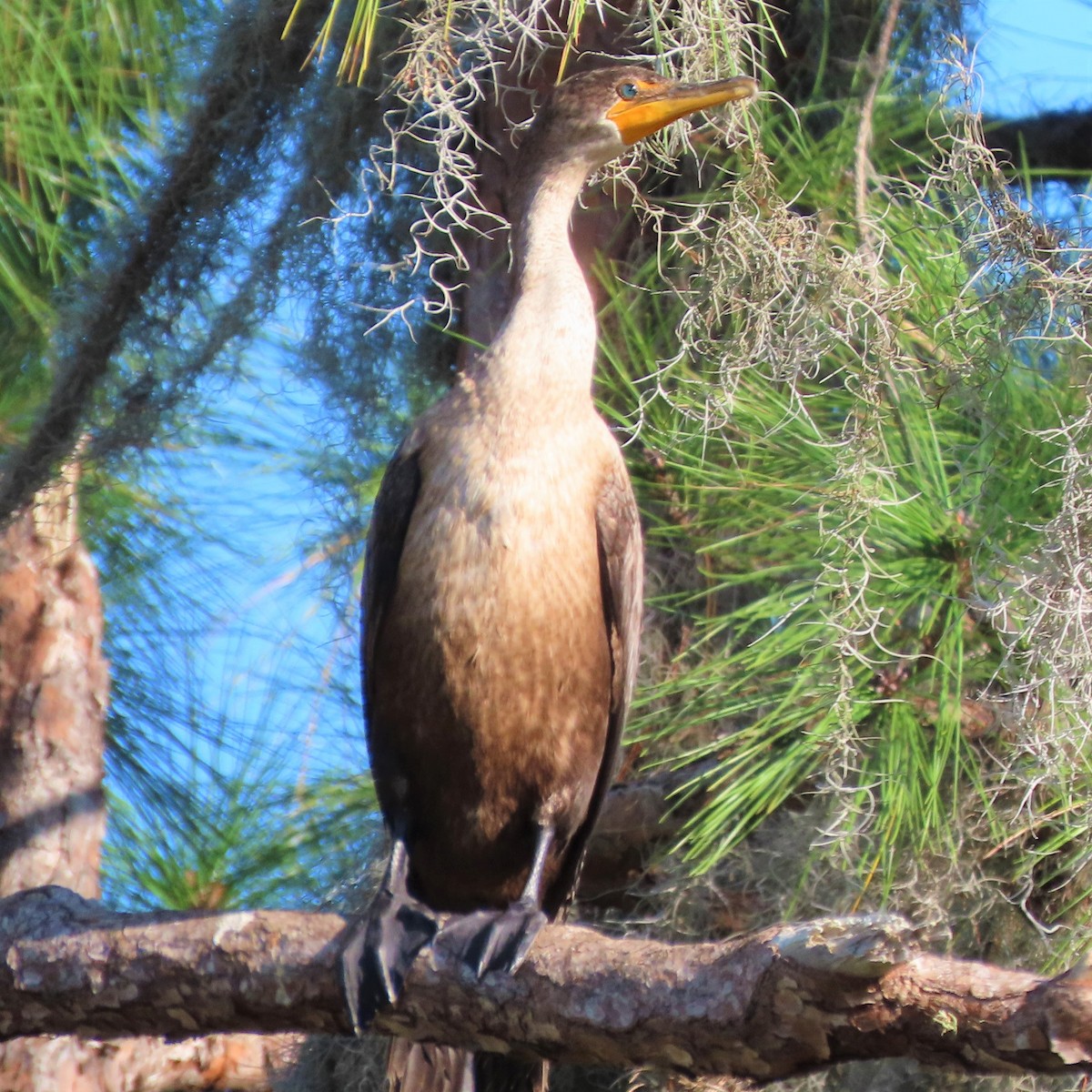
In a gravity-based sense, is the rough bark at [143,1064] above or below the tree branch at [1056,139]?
below

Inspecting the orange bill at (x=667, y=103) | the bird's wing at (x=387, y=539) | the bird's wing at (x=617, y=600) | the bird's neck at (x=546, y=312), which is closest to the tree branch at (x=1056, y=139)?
the orange bill at (x=667, y=103)

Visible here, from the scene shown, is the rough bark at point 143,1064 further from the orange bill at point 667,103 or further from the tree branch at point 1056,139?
the tree branch at point 1056,139

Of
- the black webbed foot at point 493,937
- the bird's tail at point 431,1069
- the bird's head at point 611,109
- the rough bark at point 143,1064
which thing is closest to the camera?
the black webbed foot at point 493,937

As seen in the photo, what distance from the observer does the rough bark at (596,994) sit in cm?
→ 167

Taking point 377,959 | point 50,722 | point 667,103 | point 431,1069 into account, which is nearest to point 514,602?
point 377,959

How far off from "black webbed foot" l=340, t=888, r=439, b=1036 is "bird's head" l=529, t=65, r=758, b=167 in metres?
1.61

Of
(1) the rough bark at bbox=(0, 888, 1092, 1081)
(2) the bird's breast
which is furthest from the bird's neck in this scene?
(1) the rough bark at bbox=(0, 888, 1092, 1081)

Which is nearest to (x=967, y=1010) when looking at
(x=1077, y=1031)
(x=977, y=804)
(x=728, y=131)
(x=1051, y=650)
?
(x=1077, y=1031)

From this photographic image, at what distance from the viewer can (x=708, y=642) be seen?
11.2 feet

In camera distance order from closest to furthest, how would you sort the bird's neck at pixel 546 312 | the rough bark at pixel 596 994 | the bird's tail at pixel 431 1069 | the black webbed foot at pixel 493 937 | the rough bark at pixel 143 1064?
the rough bark at pixel 596 994 < the black webbed foot at pixel 493 937 < the bird's tail at pixel 431 1069 < the bird's neck at pixel 546 312 < the rough bark at pixel 143 1064

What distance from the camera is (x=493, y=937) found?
90.0 inches

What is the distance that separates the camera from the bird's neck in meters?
2.82

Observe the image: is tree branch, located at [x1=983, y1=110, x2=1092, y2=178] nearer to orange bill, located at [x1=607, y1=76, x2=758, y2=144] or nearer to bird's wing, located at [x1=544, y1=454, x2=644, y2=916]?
orange bill, located at [x1=607, y1=76, x2=758, y2=144]

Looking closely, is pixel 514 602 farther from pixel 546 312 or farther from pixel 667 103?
pixel 667 103
